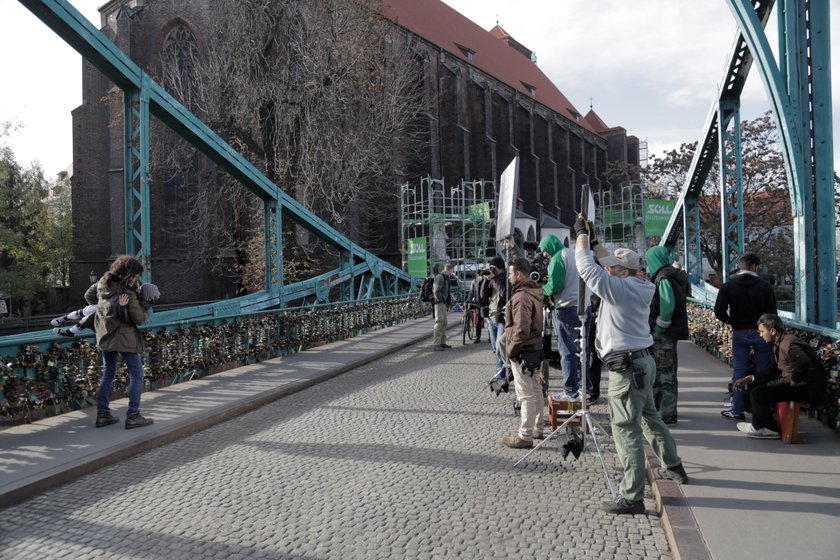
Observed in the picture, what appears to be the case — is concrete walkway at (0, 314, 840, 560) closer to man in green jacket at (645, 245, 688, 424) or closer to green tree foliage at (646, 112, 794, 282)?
man in green jacket at (645, 245, 688, 424)

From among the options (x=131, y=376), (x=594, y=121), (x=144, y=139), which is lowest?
(x=131, y=376)

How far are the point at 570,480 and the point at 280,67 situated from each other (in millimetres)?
18477

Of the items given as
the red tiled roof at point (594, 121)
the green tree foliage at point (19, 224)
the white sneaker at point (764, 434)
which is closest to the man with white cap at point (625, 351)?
the white sneaker at point (764, 434)

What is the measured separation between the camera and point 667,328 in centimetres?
564

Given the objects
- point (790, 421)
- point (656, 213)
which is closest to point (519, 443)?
point (790, 421)

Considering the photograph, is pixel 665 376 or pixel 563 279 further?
pixel 563 279

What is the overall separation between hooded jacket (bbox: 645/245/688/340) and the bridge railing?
19.3 feet

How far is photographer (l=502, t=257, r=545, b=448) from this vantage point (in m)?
5.17

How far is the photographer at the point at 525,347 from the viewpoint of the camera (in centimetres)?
517

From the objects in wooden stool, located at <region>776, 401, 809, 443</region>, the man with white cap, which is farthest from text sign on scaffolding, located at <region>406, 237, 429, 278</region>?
the man with white cap

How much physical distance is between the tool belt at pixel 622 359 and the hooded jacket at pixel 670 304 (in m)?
1.80

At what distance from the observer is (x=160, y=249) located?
29562mm

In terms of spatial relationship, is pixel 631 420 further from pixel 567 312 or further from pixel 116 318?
pixel 116 318

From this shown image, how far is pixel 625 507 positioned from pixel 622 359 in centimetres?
91
